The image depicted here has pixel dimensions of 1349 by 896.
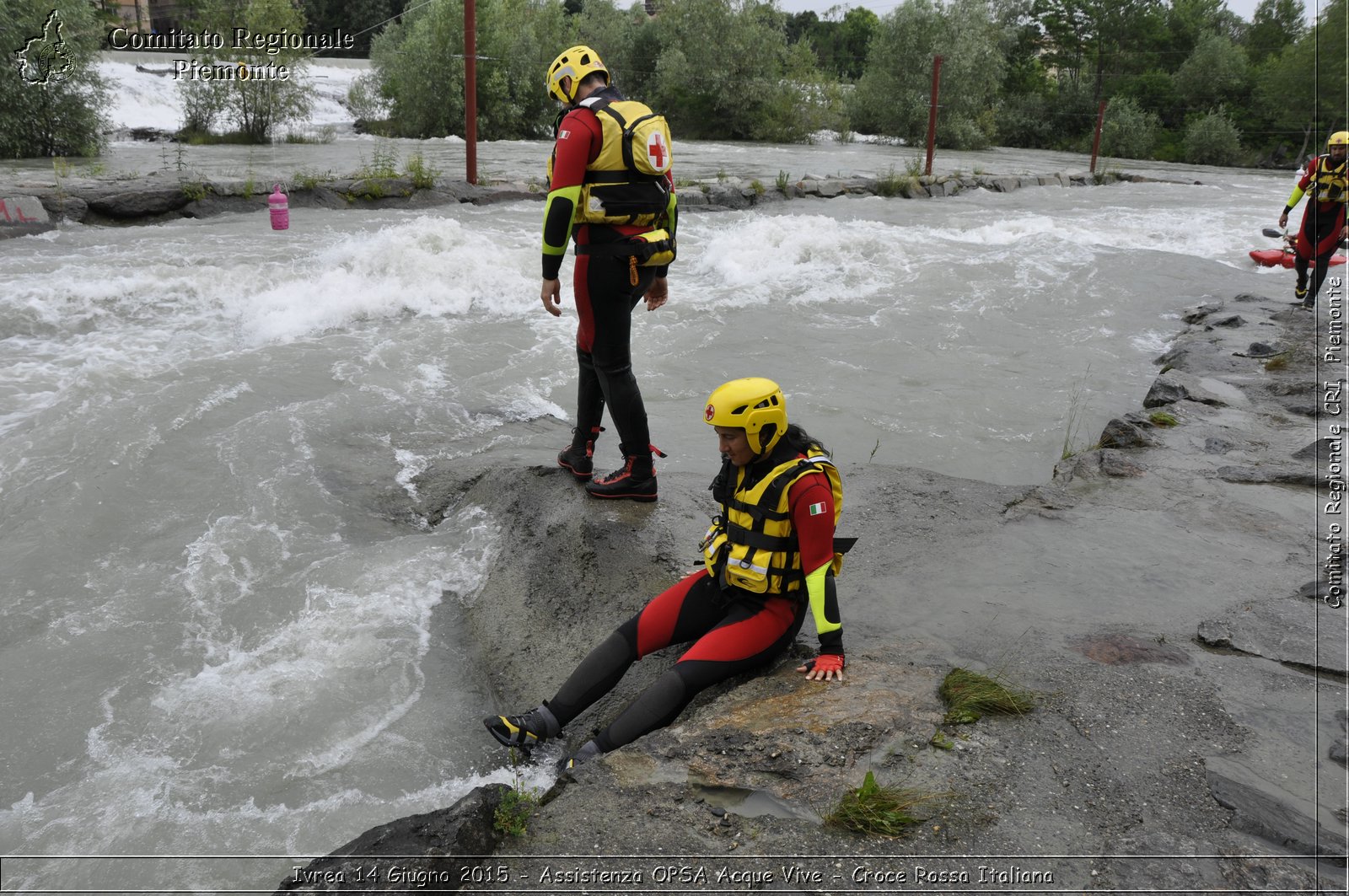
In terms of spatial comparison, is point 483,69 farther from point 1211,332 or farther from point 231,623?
point 231,623

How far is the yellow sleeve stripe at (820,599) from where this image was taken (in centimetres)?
353

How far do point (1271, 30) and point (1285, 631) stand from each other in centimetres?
5456

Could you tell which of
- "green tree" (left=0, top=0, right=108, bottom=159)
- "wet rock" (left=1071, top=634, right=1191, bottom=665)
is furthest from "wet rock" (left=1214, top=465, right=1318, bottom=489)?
"green tree" (left=0, top=0, right=108, bottom=159)

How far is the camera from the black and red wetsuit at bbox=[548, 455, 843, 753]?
348 centimetres

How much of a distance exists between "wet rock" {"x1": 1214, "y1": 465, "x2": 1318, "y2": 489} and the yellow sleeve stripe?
392 cm

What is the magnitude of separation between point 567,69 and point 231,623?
10.4 feet

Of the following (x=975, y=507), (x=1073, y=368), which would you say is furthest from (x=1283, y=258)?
(x=975, y=507)

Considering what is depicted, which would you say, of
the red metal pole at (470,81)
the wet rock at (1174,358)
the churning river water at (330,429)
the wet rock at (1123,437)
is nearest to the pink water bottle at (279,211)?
the churning river water at (330,429)

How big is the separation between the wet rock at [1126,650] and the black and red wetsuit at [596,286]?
2.37 meters

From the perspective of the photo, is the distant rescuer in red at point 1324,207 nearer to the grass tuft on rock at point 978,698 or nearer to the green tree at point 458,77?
the grass tuft on rock at point 978,698

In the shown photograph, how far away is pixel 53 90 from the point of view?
19.6 meters

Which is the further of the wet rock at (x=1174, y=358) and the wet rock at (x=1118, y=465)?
the wet rock at (x=1174, y=358)

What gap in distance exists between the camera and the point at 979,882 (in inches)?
101

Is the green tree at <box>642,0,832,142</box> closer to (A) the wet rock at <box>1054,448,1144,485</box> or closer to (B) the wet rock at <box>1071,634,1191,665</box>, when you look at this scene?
(A) the wet rock at <box>1054,448,1144,485</box>
